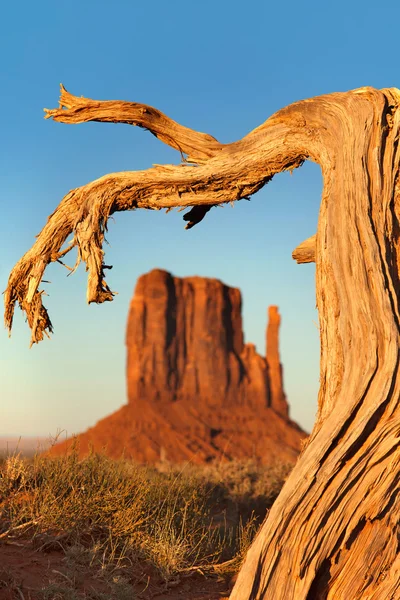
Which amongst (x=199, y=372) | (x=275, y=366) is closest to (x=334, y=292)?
(x=199, y=372)

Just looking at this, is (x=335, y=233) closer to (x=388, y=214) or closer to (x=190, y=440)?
(x=388, y=214)

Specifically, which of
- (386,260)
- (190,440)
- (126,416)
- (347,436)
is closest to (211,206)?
(386,260)

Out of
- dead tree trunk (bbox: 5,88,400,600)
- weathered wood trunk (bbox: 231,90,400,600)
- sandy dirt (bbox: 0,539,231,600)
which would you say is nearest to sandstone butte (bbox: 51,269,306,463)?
sandy dirt (bbox: 0,539,231,600)

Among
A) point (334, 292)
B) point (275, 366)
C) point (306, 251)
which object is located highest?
point (275, 366)

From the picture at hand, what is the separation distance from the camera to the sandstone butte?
201 ft

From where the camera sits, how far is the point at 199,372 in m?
70.6

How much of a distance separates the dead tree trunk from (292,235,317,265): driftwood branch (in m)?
0.01

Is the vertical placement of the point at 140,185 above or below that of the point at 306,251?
above

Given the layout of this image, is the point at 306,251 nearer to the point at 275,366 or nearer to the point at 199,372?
the point at 199,372

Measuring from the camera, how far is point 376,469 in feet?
14.9

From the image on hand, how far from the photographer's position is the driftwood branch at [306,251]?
6.42 meters

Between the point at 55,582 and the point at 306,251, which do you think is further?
the point at 306,251

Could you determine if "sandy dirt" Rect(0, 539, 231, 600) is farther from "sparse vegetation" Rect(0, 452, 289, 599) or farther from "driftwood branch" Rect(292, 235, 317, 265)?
"driftwood branch" Rect(292, 235, 317, 265)

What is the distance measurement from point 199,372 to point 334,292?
Answer: 66027 millimetres
